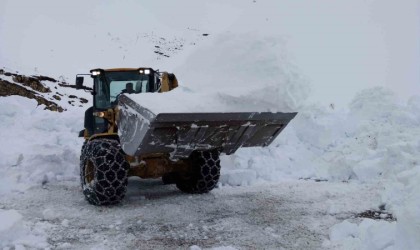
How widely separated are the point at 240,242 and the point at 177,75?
8.26 ft

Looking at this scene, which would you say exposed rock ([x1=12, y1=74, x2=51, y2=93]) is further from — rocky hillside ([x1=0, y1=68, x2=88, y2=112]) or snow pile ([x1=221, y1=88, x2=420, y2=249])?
snow pile ([x1=221, y1=88, x2=420, y2=249])

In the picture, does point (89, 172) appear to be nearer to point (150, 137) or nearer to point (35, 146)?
point (150, 137)

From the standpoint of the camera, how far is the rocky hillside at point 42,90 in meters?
14.1

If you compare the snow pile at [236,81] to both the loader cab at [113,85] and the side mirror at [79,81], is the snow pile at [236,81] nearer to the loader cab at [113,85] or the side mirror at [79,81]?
the loader cab at [113,85]

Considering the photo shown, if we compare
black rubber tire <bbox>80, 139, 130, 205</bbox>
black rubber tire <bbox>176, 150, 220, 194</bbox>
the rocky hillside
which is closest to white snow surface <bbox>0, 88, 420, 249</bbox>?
black rubber tire <bbox>80, 139, 130, 205</bbox>

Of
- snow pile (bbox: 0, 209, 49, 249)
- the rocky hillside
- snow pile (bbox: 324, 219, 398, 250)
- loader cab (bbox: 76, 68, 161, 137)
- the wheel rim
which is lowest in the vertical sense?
snow pile (bbox: 0, 209, 49, 249)

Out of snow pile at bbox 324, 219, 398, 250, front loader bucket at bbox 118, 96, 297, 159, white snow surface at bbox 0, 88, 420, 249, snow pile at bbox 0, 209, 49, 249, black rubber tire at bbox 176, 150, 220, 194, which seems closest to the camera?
snow pile at bbox 324, 219, 398, 250

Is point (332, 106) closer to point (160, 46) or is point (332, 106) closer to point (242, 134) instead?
point (242, 134)

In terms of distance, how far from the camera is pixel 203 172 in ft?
19.9

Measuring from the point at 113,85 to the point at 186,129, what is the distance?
190cm

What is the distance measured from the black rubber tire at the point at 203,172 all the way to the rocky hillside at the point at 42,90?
889 cm


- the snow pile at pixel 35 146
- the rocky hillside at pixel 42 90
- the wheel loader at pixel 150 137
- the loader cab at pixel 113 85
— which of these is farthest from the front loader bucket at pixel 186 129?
the rocky hillside at pixel 42 90

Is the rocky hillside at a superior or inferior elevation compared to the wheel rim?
superior

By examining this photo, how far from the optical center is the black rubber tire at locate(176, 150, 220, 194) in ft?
19.9
